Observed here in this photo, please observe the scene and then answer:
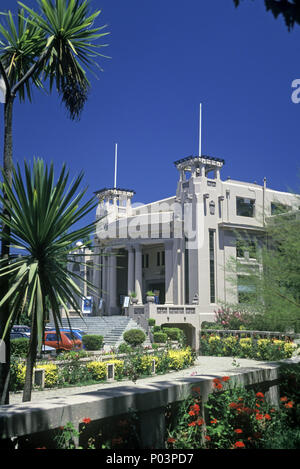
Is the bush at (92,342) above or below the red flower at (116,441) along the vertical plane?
below

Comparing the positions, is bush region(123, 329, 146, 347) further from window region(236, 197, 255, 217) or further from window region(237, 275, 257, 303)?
window region(236, 197, 255, 217)

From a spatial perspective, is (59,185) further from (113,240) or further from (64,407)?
(113,240)

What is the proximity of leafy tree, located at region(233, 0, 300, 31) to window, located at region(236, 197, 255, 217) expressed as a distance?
38.3m

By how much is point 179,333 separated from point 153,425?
84.2 feet

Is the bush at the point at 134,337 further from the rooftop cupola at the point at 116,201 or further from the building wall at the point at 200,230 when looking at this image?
the rooftop cupola at the point at 116,201

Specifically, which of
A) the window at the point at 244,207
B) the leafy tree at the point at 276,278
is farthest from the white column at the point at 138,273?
the leafy tree at the point at 276,278

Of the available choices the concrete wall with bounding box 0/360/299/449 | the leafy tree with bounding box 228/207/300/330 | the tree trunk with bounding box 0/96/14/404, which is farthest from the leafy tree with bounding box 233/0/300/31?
the tree trunk with bounding box 0/96/14/404

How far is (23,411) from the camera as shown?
3.65 metres

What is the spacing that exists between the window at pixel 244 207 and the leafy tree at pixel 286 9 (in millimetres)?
38296

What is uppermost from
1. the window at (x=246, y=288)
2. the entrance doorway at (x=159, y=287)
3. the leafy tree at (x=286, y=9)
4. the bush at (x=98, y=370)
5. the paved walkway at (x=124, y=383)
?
the leafy tree at (x=286, y=9)

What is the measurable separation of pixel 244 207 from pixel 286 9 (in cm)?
3905

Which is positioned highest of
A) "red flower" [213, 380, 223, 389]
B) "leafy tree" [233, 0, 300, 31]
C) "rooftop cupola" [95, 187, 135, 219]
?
"rooftop cupola" [95, 187, 135, 219]

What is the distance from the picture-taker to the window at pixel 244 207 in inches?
1629

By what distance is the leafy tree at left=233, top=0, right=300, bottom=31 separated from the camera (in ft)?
11.5
